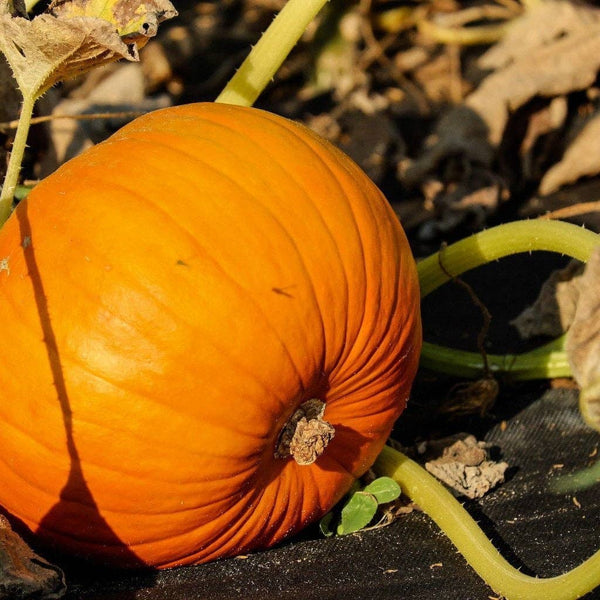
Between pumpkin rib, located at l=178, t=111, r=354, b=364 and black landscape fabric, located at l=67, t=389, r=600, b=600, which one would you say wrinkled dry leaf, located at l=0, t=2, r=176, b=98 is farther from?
black landscape fabric, located at l=67, t=389, r=600, b=600

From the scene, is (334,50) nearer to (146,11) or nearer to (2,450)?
(146,11)

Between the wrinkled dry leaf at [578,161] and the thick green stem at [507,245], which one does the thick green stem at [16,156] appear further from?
the wrinkled dry leaf at [578,161]

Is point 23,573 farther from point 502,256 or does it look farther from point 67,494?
point 502,256

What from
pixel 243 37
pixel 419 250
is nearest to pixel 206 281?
pixel 419 250

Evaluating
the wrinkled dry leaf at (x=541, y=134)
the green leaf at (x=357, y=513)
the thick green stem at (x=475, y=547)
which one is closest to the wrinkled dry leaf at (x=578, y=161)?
the wrinkled dry leaf at (x=541, y=134)

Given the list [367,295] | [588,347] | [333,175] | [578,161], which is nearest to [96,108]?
[578,161]

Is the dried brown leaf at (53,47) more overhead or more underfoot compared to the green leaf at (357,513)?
more overhead
